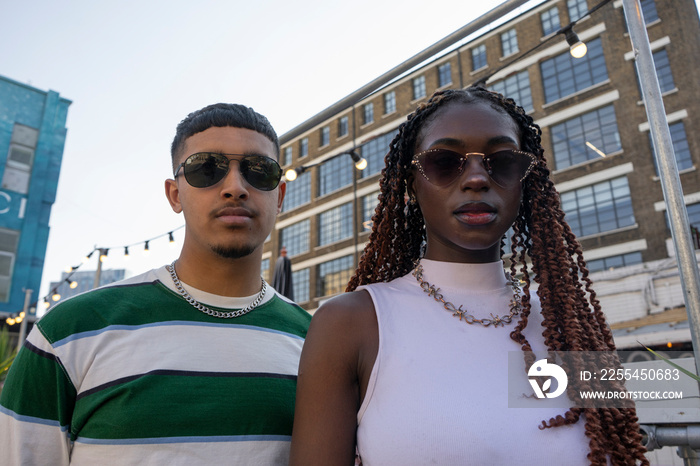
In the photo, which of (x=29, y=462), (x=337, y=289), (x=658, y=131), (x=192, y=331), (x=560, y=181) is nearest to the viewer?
(x=29, y=462)

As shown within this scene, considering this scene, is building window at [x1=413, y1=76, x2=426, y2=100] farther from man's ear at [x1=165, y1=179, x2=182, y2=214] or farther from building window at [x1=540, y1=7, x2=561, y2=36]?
man's ear at [x1=165, y1=179, x2=182, y2=214]

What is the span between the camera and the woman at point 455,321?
150cm

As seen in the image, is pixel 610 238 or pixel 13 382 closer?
pixel 13 382

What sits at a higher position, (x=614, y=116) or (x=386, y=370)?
(x=614, y=116)

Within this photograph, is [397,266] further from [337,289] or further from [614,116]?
[337,289]

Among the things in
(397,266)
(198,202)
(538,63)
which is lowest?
(397,266)

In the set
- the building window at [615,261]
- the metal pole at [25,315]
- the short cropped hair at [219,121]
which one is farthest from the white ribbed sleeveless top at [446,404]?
the metal pole at [25,315]

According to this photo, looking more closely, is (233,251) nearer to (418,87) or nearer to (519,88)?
(519,88)

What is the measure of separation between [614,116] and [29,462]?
911 inches

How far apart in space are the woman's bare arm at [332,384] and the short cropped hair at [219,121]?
1.17 metres

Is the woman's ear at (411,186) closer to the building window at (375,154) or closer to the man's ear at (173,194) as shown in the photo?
the man's ear at (173,194)

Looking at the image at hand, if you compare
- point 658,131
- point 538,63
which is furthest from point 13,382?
point 538,63

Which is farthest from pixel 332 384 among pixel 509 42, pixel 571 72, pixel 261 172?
pixel 509 42

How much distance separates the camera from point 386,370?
5.20 feet
